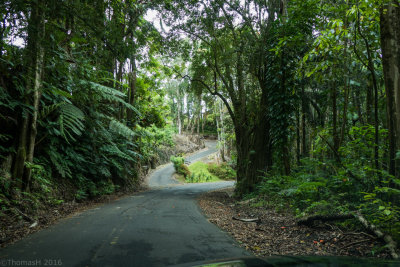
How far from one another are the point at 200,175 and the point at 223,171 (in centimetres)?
417

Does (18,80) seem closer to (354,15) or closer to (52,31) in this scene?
(52,31)

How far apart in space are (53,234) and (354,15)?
291 inches

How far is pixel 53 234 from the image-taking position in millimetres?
4863

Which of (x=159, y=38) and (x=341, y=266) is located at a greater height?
(x=159, y=38)

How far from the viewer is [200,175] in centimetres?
2997

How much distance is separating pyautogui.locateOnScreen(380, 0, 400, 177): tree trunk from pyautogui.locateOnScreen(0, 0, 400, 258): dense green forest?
0.8 inches

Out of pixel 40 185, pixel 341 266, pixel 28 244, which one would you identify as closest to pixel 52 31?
pixel 40 185

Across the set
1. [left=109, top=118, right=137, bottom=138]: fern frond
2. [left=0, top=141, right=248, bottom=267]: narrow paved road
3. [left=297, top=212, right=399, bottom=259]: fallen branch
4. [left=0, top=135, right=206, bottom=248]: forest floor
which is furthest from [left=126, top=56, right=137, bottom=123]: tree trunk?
[left=297, top=212, right=399, bottom=259]: fallen branch

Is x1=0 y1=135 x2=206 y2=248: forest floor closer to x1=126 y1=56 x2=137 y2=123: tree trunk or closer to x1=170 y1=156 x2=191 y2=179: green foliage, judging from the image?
x1=126 y1=56 x2=137 y2=123: tree trunk

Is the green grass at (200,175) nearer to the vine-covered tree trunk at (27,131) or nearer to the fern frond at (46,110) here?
the fern frond at (46,110)

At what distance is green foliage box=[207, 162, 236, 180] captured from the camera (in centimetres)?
3200

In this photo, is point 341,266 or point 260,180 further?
point 260,180

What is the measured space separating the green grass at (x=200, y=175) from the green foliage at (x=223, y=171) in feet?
2.21

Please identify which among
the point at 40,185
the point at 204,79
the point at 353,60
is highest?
the point at 204,79
